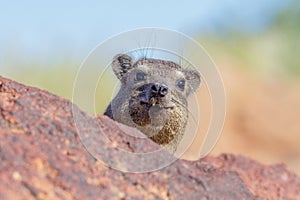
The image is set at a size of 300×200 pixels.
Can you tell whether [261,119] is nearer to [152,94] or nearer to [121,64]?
[121,64]

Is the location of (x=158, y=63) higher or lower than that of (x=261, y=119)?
lower

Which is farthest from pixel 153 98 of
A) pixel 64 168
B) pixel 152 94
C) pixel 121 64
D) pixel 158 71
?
pixel 64 168

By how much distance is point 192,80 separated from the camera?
6359 mm

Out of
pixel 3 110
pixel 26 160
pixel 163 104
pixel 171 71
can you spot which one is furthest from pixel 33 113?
pixel 171 71

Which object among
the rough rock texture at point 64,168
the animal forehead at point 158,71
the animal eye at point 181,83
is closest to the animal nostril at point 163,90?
the animal forehead at point 158,71

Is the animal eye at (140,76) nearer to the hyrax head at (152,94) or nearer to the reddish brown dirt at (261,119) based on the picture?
the hyrax head at (152,94)

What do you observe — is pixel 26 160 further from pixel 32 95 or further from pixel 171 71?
pixel 171 71

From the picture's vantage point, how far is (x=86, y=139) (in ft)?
13.2

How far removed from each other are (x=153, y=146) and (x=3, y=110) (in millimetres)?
779

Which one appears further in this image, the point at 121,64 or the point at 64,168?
the point at 121,64

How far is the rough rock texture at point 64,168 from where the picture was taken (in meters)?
3.66

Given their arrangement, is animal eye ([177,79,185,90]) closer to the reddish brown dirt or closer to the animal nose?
the animal nose

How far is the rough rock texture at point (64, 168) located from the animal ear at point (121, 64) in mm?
1752

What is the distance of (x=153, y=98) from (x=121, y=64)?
0.85 m
